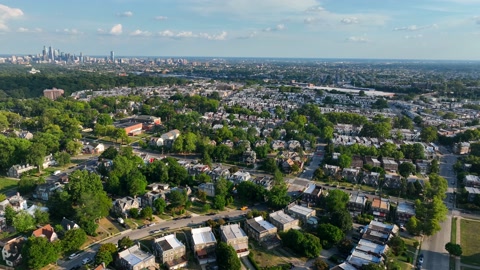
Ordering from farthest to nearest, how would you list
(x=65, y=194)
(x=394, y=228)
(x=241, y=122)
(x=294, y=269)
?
(x=241, y=122)
(x=65, y=194)
(x=394, y=228)
(x=294, y=269)

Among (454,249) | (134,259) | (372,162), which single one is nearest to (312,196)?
(454,249)

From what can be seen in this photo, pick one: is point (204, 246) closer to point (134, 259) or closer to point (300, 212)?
point (134, 259)

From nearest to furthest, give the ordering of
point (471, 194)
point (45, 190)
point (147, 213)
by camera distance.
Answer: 1. point (147, 213)
2. point (45, 190)
3. point (471, 194)

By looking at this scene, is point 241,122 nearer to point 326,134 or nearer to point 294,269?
point 326,134

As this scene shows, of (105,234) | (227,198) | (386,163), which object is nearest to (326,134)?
(386,163)

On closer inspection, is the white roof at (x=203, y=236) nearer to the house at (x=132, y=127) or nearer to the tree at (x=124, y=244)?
the tree at (x=124, y=244)

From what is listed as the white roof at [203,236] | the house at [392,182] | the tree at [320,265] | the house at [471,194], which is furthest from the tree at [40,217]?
the house at [471,194]
